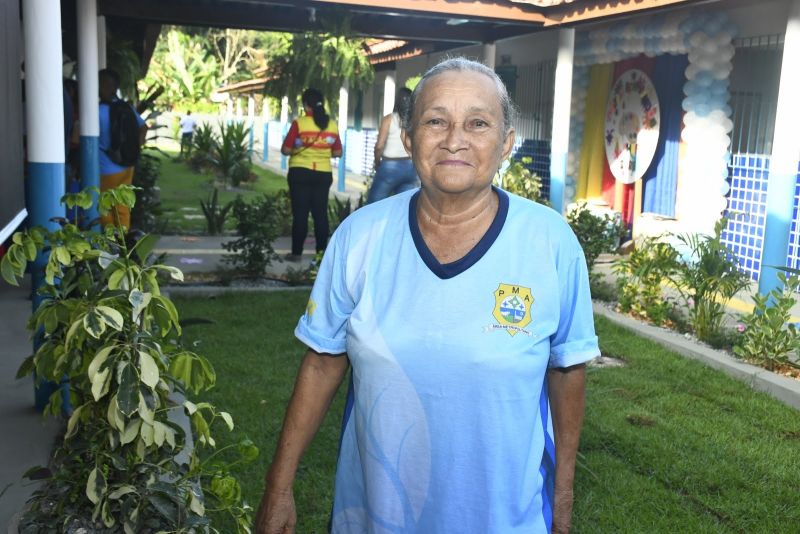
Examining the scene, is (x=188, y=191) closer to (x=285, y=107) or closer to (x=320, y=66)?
(x=320, y=66)

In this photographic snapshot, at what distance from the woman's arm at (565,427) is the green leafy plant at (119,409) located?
0.98m

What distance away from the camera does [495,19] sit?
10695mm

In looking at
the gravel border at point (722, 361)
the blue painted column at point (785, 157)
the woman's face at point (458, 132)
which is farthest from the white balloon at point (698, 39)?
the woman's face at point (458, 132)

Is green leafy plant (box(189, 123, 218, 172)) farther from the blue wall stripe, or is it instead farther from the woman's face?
the woman's face

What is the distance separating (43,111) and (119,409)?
2.40m

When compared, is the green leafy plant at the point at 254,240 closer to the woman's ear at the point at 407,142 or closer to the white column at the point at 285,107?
the woman's ear at the point at 407,142

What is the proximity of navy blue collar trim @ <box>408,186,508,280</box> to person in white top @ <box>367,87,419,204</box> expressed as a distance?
7339 mm

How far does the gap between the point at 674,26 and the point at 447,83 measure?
28.6 ft

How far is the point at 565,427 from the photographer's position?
2.21 meters

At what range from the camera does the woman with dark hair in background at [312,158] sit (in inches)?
380

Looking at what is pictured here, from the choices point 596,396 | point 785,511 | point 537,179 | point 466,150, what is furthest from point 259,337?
point 537,179

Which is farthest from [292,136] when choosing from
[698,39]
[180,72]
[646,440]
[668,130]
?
[180,72]

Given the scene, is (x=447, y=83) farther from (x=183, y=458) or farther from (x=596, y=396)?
(x=596, y=396)

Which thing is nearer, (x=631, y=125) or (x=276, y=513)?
(x=276, y=513)
